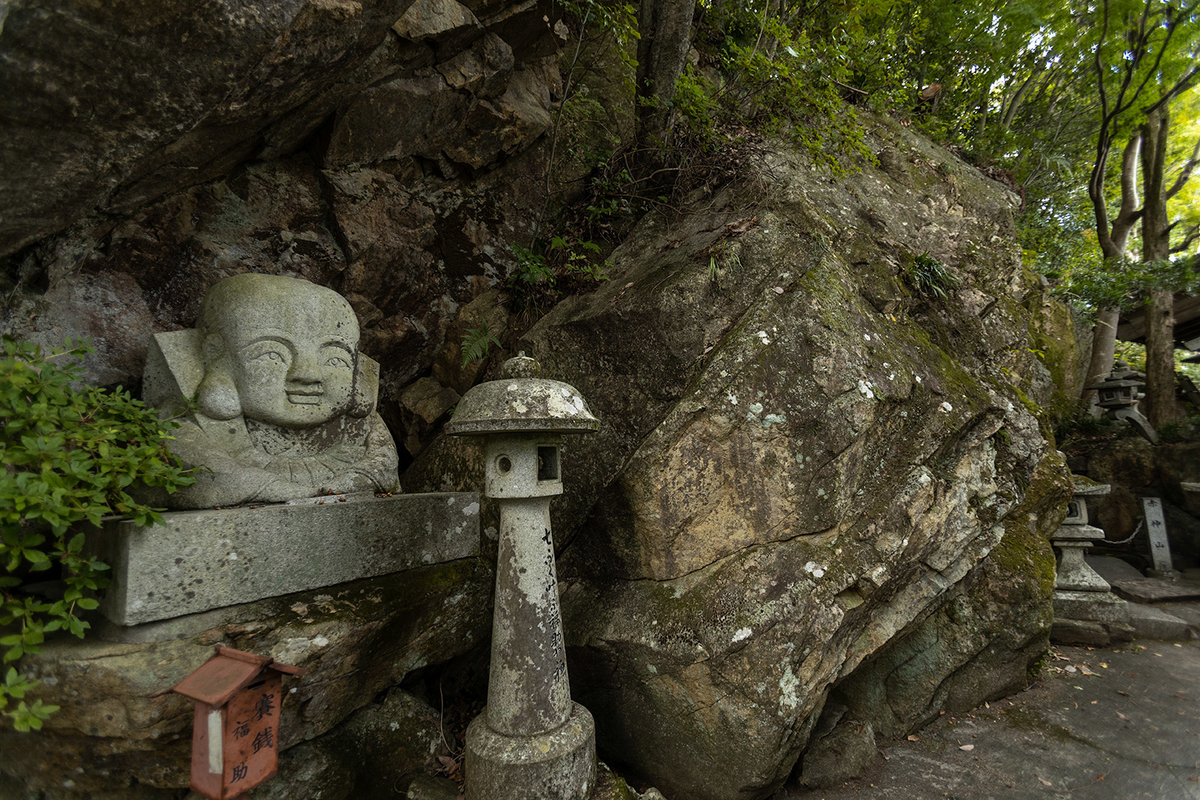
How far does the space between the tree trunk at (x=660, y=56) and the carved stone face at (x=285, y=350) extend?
12.9 ft

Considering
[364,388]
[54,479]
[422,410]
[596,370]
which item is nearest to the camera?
[54,479]

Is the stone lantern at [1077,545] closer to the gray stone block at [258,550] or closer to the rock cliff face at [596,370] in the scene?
the rock cliff face at [596,370]

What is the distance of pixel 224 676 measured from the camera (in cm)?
197

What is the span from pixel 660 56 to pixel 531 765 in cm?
623

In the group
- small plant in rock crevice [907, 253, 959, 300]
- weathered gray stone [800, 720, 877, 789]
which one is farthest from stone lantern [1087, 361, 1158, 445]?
weathered gray stone [800, 720, 877, 789]

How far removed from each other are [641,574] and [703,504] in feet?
2.04

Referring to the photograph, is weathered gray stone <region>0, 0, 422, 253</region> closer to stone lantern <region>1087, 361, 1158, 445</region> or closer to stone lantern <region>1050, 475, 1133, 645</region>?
stone lantern <region>1050, 475, 1133, 645</region>

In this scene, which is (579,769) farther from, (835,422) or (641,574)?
(835,422)

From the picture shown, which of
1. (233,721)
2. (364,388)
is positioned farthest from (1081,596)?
(233,721)

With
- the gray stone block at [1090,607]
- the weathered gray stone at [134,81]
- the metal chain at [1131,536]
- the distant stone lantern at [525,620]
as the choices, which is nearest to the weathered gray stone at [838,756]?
the distant stone lantern at [525,620]

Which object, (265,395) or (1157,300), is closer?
(265,395)

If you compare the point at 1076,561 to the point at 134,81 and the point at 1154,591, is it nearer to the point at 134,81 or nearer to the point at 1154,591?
the point at 1154,591

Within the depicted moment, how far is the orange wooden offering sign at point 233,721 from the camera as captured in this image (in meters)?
1.90

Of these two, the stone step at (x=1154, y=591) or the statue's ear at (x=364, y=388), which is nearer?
the statue's ear at (x=364, y=388)
